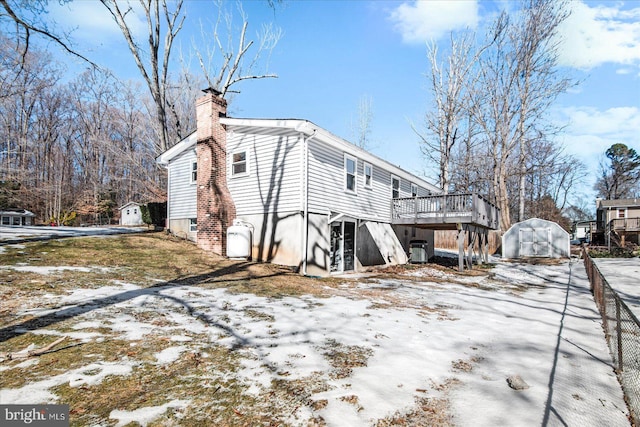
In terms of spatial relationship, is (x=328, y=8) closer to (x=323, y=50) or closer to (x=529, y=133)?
(x=323, y=50)

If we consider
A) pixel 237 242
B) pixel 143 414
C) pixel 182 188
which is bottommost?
pixel 143 414

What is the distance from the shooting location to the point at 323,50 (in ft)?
48.7

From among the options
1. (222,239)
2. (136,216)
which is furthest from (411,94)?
(136,216)

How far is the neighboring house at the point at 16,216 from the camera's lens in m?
26.9

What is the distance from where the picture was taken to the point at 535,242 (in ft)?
76.4

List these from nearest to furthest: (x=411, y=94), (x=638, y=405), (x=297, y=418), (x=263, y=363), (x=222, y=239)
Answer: (x=297, y=418), (x=638, y=405), (x=263, y=363), (x=222, y=239), (x=411, y=94)

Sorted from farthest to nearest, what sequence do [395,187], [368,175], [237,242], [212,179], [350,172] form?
[395,187] → [368,175] → [350,172] → [212,179] → [237,242]

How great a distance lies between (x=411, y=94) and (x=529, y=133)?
11.3 m

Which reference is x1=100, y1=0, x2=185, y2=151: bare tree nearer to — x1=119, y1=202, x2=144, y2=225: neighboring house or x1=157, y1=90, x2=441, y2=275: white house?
x1=157, y1=90, x2=441, y2=275: white house

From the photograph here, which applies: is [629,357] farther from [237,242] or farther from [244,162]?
[244,162]

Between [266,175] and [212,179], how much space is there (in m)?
2.04

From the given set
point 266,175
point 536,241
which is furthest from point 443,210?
point 536,241

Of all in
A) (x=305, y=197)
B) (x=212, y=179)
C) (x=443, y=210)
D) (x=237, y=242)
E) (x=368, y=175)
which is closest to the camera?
(x=305, y=197)

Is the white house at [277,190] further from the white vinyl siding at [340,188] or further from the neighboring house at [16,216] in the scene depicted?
the neighboring house at [16,216]
